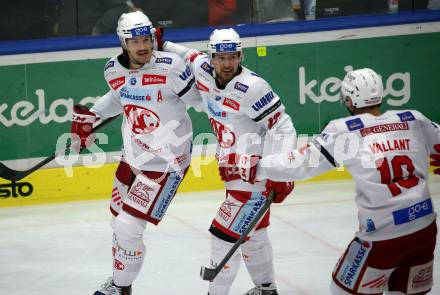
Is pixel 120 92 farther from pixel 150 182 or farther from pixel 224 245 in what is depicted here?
pixel 224 245

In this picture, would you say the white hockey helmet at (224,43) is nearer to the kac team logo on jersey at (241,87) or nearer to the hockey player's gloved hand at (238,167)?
the kac team logo on jersey at (241,87)

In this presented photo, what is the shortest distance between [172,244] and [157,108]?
5.69ft

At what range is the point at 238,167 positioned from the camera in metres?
4.85

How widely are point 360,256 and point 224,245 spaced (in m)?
1.12

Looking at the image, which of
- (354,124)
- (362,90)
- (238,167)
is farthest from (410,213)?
(238,167)

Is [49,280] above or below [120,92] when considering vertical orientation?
below

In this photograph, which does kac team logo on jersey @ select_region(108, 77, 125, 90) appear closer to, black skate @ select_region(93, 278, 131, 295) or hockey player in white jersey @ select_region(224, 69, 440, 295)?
black skate @ select_region(93, 278, 131, 295)

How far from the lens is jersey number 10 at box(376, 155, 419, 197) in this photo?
13.8 ft

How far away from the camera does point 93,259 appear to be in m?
6.76

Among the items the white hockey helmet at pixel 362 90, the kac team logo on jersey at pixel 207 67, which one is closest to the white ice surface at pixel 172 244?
the kac team logo on jersey at pixel 207 67

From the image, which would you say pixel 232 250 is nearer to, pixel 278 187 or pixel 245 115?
pixel 278 187

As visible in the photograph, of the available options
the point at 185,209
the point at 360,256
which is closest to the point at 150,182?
the point at 360,256

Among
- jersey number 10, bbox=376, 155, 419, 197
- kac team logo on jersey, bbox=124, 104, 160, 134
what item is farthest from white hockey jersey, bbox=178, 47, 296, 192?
jersey number 10, bbox=376, 155, 419, 197

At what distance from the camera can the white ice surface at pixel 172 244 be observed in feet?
20.0
